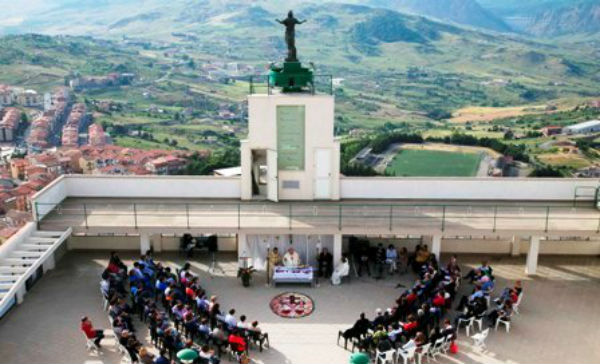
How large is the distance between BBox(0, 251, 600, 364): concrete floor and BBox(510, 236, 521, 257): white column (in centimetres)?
28

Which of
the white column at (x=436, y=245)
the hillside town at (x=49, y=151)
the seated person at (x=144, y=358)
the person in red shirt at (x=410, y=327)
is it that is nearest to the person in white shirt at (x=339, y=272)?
the white column at (x=436, y=245)

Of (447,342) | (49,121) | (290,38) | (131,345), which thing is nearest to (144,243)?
(131,345)

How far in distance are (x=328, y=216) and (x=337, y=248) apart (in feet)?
3.66

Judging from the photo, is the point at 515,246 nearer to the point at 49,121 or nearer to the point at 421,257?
the point at 421,257

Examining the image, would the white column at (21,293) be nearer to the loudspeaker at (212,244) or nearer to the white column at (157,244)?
the white column at (157,244)

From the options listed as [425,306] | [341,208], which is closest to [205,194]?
[341,208]

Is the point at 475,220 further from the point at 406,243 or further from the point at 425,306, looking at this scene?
the point at 425,306

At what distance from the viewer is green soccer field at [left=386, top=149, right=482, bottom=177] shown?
8919 centimetres

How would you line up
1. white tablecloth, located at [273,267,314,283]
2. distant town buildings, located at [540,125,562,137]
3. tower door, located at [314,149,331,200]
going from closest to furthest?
1. white tablecloth, located at [273,267,314,283]
2. tower door, located at [314,149,331,200]
3. distant town buildings, located at [540,125,562,137]

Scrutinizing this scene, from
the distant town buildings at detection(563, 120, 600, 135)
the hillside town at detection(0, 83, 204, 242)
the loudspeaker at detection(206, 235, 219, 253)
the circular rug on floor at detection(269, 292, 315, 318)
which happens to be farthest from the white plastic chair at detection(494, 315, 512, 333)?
the distant town buildings at detection(563, 120, 600, 135)

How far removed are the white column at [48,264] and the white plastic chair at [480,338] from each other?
12224 millimetres

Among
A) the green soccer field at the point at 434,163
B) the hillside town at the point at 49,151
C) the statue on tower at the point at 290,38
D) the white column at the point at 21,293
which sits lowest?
the green soccer field at the point at 434,163

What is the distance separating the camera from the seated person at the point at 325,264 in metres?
16.7

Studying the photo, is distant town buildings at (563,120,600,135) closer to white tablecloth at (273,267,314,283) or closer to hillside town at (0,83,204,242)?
hillside town at (0,83,204,242)
